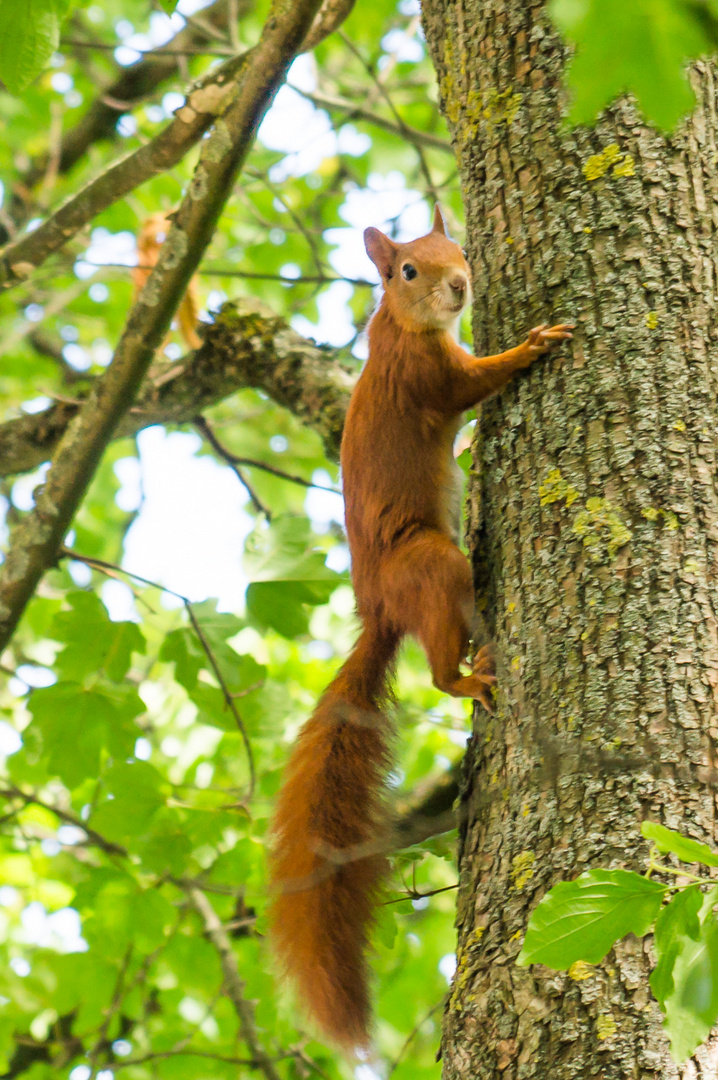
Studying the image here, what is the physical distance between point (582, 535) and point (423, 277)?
4.22 feet

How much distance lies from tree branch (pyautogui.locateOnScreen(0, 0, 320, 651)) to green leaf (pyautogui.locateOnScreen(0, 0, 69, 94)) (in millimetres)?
594

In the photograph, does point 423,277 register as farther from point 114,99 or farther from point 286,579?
point 114,99

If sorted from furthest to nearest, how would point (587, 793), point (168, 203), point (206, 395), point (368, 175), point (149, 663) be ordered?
point (168, 203)
point (368, 175)
point (149, 663)
point (206, 395)
point (587, 793)

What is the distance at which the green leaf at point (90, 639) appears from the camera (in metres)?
2.49

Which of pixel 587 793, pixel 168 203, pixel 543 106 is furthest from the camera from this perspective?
pixel 168 203

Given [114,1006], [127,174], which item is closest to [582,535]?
[127,174]

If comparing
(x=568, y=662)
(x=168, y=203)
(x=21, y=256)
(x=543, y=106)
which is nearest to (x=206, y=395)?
(x=21, y=256)

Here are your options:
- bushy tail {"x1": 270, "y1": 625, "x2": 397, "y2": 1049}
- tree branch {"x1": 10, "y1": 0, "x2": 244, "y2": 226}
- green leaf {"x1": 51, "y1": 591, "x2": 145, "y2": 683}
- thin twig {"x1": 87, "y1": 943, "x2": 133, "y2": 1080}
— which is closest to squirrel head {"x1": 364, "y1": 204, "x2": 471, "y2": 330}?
bushy tail {"x1": 270, "y1": 625, "x2": 397, "y2": 1049}

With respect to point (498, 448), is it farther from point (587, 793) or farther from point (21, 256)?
point (21, 256)

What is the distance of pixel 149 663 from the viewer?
4.48 metres

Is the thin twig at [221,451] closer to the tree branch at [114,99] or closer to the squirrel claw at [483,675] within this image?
the squirrel claw at [483,675]

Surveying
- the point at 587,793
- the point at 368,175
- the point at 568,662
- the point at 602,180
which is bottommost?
the point at 587,793

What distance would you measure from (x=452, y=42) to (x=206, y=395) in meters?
1.46

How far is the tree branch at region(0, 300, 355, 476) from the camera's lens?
2752 millimetres
